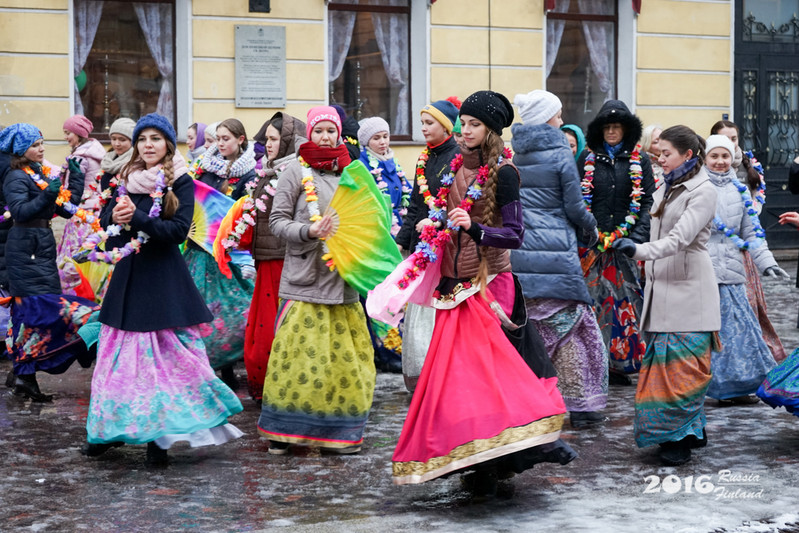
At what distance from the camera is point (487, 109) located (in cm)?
552

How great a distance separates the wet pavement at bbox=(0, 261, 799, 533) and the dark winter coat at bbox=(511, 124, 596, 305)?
88cm

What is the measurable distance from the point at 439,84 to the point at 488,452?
1019 centimetres

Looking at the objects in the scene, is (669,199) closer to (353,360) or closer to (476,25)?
(353,360)

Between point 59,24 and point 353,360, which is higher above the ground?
point 59,24

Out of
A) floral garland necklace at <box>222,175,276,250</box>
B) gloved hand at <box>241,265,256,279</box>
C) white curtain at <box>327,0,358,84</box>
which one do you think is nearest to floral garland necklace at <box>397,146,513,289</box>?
floral garland necklace at <box>222,175,276,250</box>

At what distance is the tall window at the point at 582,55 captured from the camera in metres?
15.8

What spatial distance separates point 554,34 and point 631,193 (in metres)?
7.98

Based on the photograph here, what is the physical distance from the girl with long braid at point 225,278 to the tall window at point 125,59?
5.29m

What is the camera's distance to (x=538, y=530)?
489 centimetres

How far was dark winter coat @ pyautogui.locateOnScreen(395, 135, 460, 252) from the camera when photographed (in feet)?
21.5

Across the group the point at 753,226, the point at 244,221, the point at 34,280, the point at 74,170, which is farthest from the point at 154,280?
the point at 753,226

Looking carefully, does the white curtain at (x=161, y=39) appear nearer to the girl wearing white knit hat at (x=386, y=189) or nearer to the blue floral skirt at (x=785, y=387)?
the girl wearing white knit hat at (x=386, y=189)

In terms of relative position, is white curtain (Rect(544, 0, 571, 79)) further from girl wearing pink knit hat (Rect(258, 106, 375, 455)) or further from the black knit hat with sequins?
the black knit hat with sequins

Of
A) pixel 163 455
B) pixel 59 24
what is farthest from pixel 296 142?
pixel 59 24
